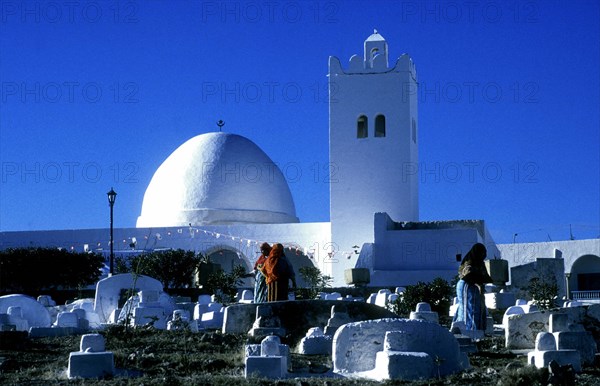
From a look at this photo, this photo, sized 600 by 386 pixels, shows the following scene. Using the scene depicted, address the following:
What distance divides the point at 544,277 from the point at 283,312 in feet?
33.0

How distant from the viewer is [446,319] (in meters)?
15.4

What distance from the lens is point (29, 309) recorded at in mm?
15609

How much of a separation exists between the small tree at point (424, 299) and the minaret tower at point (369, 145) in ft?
42.4

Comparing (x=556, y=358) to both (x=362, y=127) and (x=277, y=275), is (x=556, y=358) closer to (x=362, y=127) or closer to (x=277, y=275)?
(x=277, y=275)

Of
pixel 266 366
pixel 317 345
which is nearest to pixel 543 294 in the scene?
pixel 317 345

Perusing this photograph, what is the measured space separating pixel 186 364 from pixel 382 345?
1.91 m

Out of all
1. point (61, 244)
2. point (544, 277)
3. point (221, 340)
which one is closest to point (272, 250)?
point (221, 340)

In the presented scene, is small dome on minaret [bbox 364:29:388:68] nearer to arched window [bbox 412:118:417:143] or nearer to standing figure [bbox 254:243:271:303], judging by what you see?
arched window [bbox 412:118:417:143]

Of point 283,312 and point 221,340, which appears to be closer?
point 221,340

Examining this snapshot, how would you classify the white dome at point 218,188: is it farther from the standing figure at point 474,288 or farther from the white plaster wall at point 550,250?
the standing figure at point 474,288

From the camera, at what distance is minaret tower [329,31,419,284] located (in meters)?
31.0

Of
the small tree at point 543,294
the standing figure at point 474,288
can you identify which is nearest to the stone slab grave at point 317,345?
the standing figure at point 474,288

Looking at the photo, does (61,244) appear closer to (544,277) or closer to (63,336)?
(544,277)

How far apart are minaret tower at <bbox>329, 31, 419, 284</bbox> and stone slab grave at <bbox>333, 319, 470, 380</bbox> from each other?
21.8m
